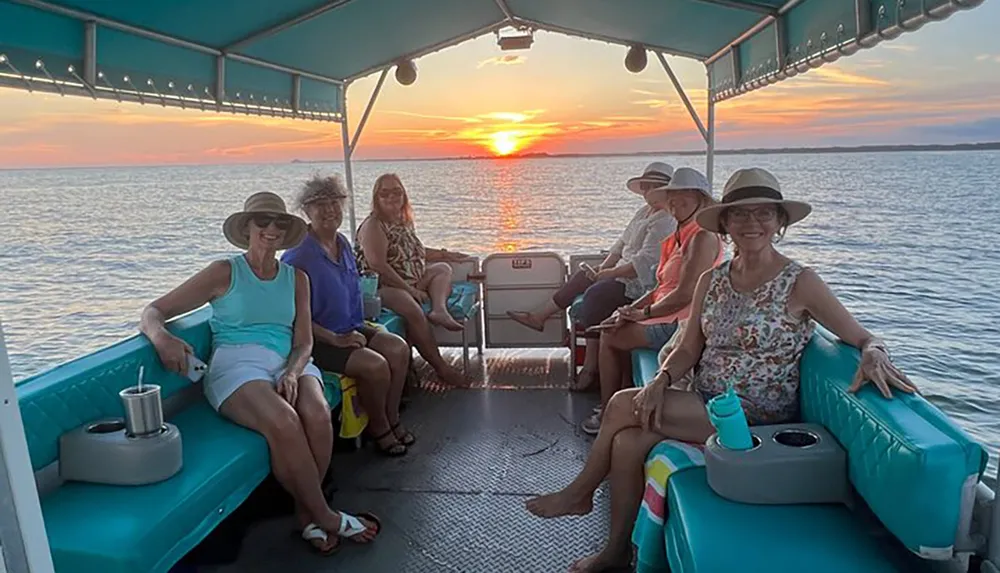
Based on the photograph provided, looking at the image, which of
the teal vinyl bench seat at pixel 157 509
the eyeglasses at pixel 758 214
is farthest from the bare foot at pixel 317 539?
the eyeglasses at pixel 758 214

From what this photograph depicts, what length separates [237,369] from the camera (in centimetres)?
269

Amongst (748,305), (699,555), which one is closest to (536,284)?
(748,305)

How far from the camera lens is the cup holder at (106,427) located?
7.18 feet

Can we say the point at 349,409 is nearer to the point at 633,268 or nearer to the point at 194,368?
the point at 194,368

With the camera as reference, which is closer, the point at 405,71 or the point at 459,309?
the point at 459,309

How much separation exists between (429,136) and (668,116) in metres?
6.88

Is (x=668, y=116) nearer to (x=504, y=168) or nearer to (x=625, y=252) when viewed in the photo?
(x=625, y=252)

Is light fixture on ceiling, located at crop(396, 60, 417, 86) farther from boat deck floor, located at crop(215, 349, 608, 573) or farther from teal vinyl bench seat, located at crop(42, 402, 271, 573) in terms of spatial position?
teal vinyl bench seat, located at crop(42, 402, 271, 573)

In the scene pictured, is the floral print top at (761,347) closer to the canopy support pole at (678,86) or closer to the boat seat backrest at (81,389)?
the boat seat backrest at (81,389)

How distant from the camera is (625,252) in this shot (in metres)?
4.34

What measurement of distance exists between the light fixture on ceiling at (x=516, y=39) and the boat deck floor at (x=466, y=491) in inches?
93.0

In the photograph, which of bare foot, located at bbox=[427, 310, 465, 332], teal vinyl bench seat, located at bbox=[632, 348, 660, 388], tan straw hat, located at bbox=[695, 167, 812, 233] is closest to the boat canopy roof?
tan straw hat, located at bbox=[695, 167, 812, 233]

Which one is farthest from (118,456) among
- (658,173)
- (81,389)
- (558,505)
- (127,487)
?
(658,173)

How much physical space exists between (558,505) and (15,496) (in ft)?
7.02
